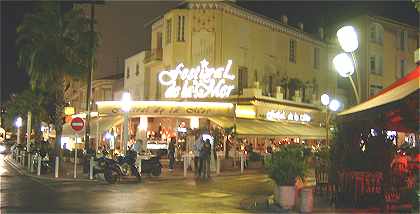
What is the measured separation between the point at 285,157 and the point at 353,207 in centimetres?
206

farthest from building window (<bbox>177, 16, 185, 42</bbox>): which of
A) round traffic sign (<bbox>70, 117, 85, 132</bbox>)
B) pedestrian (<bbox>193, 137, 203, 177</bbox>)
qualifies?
round traffic sign (<bbox>70, 117, 85, 132</bbox>)

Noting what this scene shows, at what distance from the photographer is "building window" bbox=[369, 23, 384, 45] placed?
142 ft

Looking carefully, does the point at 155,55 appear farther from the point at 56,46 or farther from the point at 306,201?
the point at 306,201

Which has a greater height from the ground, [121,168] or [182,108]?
[182,108]

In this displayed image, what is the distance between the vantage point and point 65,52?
85.7 feet

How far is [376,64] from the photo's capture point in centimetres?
4441

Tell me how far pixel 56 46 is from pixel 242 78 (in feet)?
43.1

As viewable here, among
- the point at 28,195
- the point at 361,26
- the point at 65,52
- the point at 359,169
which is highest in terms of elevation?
the point at 361,26

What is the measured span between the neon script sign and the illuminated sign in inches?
146

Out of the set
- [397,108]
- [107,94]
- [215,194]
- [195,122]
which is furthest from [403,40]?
[397,108]

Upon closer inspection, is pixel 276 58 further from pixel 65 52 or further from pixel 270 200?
pixel 270 200

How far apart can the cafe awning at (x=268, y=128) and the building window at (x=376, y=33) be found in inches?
386

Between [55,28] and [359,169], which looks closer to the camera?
[359,169]

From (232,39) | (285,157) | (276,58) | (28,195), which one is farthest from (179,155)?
(285,157)
